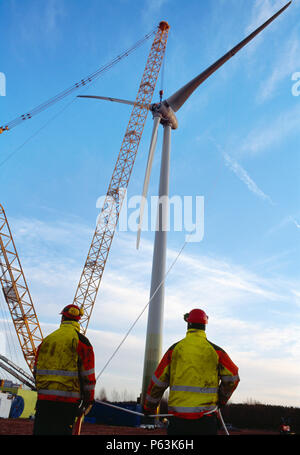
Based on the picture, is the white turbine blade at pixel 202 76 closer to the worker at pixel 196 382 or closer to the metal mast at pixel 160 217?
the metal mast at pixel 160 217

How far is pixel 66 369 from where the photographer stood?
723 centimetres

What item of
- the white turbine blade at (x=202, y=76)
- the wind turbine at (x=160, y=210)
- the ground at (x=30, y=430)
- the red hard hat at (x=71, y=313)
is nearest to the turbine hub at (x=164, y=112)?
the wind turbine at (x=160, y=210)

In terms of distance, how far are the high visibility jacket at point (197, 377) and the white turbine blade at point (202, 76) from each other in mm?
34909

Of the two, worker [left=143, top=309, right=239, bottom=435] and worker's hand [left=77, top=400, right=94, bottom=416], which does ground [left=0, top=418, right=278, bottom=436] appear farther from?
worker [left=143, top=309, right=239, bottom=435]

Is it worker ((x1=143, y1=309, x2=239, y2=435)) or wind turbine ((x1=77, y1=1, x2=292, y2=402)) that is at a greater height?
wind turbine ((x1=77, y1=1, x2=292, y2=402))

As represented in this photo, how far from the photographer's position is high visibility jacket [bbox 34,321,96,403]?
7141mm

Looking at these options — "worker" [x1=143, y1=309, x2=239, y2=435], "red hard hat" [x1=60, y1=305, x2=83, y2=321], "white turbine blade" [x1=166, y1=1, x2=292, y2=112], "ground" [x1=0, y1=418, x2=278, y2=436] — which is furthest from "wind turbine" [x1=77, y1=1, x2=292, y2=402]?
"worker" [x1=143, y1=309, x2=239, y2=435]

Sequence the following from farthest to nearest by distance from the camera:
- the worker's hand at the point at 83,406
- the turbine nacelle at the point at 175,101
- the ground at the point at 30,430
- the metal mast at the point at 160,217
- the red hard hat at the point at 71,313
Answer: the metal mast at the point at 160,217 → the turbine nacelle at the point at 175,101 → the ground at the point at 30,430 → the red hard hat at the point at 71,313 → the worker's hand at the point at 83,406

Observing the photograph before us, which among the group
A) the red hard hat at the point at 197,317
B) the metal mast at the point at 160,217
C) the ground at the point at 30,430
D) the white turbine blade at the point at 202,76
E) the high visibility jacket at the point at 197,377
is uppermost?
the white turbine blade at the point at 202,76

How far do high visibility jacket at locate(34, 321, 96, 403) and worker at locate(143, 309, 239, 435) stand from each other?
1.41 metres

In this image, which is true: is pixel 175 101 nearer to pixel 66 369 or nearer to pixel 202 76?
pixel 202 76

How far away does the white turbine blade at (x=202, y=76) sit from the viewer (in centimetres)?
3545

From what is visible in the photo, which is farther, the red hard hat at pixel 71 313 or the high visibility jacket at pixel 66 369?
the red hard hat at pixel 71 313

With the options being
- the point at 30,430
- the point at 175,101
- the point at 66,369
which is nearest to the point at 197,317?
the point at 66,369
